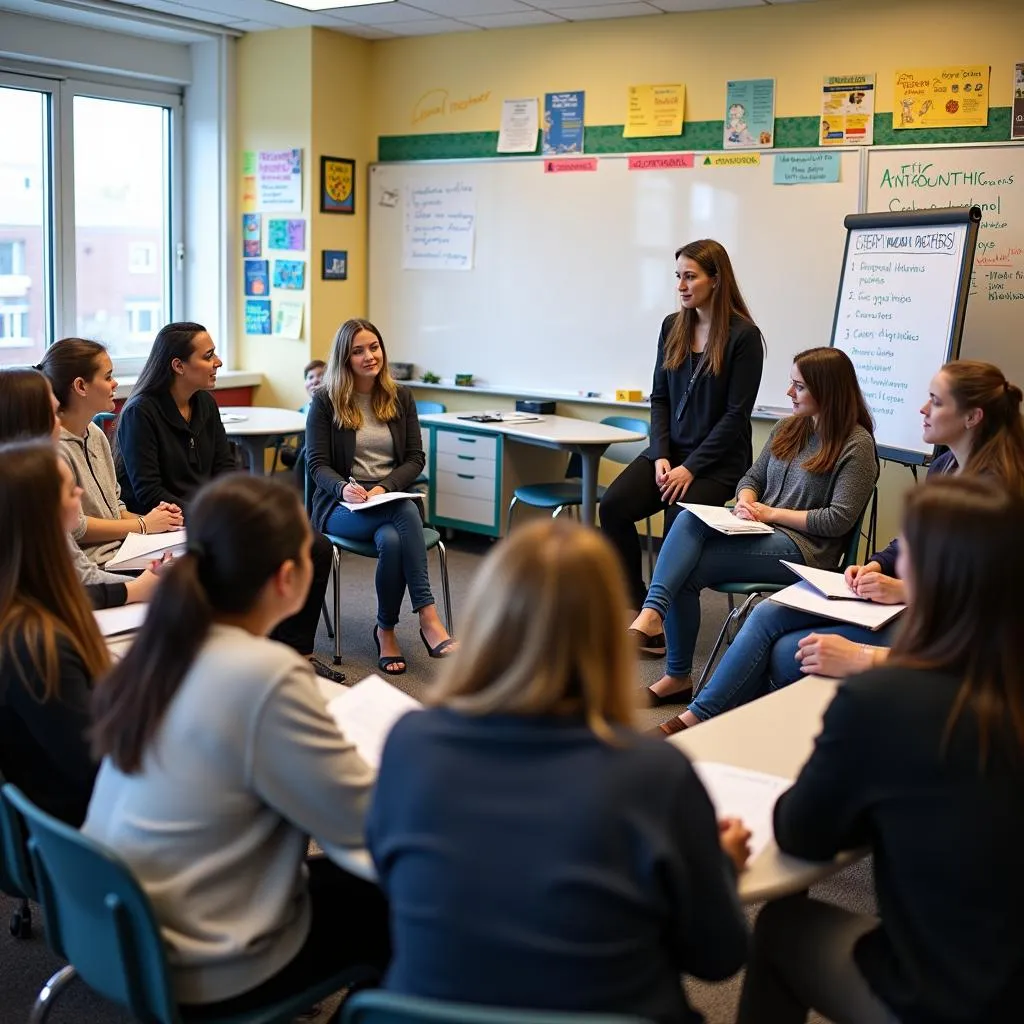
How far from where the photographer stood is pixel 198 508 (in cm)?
171

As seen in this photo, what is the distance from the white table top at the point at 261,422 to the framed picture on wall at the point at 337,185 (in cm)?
154

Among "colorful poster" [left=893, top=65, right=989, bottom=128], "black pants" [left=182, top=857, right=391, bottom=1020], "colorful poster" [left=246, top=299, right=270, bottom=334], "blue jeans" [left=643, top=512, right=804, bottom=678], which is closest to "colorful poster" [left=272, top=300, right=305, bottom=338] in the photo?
"colorful poster" [left=246, top=299, right=270, bottom=334]

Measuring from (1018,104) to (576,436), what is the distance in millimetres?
2240

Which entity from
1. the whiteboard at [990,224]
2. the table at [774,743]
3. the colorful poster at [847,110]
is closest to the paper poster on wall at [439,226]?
the colorful poster at [847,110]

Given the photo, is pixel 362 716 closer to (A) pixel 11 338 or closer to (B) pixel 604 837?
(B) pixel 604 837

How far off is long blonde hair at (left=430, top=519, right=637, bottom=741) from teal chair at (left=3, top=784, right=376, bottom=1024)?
0.51 meters

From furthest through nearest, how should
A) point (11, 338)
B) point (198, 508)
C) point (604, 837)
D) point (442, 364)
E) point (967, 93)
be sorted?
1. point (442, 364)
2. point (11, 338)
3. point (967, 93)
4. point (198, 508)
5. point (604, 837)

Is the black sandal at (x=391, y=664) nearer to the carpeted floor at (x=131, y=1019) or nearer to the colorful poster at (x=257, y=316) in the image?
the carpeted floor at (x=131, y=1019)

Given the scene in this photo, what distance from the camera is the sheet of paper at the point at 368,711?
6.14 ft

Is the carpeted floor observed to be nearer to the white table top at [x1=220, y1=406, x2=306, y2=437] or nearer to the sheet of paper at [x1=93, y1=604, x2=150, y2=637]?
the sheet of paper at [x1=93, y1=604, x2=150, y2=637]

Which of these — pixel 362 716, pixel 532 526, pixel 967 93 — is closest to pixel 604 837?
pixel 532 526

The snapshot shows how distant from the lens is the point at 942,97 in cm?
513

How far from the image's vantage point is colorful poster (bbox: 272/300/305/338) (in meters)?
6.82

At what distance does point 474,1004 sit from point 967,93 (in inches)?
189
